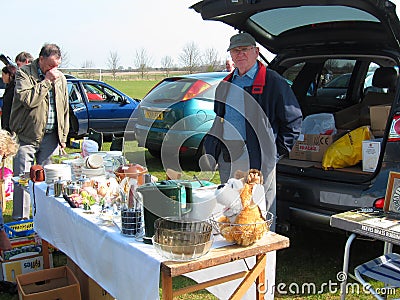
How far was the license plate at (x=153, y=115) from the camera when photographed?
6.55 m

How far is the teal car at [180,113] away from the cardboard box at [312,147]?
2160mm

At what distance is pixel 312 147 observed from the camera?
3.89m

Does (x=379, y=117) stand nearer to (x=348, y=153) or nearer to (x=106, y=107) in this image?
(x=348, y=153)

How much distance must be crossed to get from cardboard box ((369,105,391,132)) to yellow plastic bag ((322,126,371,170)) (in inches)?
6.8

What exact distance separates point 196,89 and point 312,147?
2543 mm

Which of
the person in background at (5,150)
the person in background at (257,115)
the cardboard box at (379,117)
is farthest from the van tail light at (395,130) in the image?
the person in background at (5,150)

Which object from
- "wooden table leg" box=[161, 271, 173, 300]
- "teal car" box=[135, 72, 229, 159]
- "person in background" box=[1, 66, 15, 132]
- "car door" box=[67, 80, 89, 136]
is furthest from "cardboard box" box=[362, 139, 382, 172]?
"car door" box=[67, 80, 89, 136]

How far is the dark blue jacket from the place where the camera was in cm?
303

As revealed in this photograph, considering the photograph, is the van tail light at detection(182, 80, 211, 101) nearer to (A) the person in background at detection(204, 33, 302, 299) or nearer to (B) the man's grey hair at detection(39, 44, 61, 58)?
(B) the man's grey hair at detection(39, 44, 61, 58)

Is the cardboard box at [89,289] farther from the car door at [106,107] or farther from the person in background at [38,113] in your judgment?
the car door at [106,107]

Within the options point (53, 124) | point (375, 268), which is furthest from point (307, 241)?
point (53, 124)

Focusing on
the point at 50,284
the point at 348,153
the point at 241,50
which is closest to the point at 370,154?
the point at 348,153

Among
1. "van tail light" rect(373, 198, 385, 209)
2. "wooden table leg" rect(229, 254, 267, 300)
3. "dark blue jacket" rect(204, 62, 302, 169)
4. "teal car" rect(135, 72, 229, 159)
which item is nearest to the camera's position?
"wooden table leg" rect(229, 254, 267, 300)

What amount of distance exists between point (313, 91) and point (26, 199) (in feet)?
9.92
